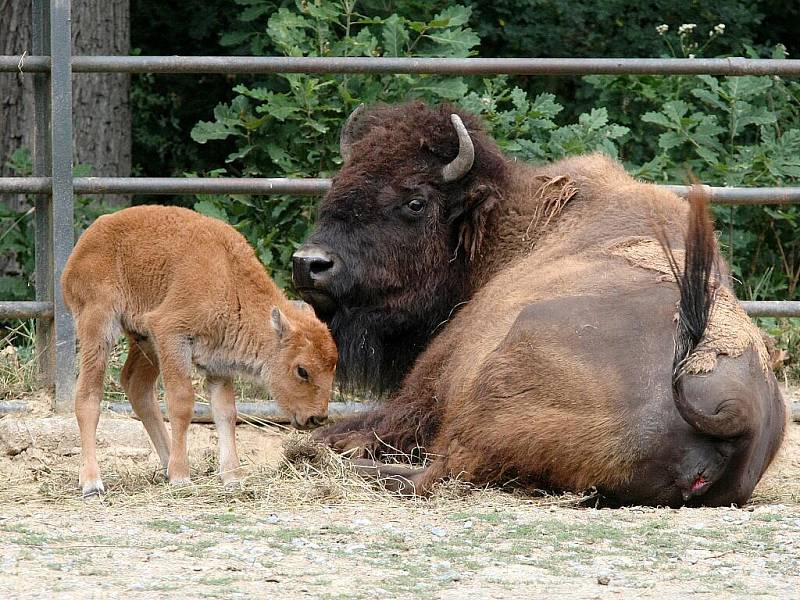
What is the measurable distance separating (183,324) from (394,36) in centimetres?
319

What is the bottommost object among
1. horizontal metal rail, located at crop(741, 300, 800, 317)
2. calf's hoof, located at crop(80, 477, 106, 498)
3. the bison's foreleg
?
calf's hoof, located at crop(80, 477, 106, 498)

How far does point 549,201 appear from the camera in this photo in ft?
19.0

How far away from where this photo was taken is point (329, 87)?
7891mm

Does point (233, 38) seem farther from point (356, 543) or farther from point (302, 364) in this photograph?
point (356, 543)

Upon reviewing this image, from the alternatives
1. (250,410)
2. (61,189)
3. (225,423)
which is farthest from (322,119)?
(225,423)

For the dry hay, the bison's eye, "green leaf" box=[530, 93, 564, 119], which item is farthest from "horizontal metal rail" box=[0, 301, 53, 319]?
"green leaf" box=[530, 93, 564, 119]

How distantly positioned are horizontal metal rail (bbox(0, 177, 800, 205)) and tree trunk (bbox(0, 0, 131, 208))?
7.83 ft

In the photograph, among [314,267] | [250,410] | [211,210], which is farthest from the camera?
[211,210]

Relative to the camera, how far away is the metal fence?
6816 mm

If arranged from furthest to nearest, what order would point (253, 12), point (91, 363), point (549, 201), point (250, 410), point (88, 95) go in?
point (88, 95), point (253, 12), point (250, 410), point (549, 201), point (91, 363)

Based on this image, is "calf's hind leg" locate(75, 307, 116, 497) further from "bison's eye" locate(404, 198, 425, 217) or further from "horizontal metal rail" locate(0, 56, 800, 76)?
"horizontal metal rail" locate(0, 56, 800, 76)

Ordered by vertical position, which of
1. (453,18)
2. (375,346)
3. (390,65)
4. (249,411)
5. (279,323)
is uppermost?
(453,18)

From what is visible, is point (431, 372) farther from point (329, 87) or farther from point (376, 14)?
point (376, 14)

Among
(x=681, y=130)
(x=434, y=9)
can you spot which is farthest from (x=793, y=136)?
(x=434, y=9)
